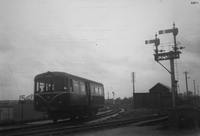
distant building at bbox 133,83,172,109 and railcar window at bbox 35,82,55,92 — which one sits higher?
railcar window at bbox 35,82,55,92

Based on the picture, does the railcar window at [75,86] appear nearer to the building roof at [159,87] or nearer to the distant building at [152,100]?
the distant building at [152,100]

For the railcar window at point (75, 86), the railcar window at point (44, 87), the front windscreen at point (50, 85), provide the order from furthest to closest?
the railcar window at point (75, 86) < the railcar window at point (44, 87) < the front windscreen at point (50, 85)

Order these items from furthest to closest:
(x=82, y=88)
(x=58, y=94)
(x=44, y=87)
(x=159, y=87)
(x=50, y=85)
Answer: (x=159, y=87) → (x=82, y=88) → (x=44, y=87) → (x=50, y=85) → (x=58, y=94)

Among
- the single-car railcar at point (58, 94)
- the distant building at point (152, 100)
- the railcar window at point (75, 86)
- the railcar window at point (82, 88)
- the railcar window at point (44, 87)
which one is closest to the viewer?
the single-car railcar at point (58, 94)

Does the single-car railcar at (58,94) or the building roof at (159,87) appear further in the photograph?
the building roof at (159,87)

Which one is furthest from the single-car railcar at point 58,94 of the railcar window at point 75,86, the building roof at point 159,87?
the building roof at point 159,87

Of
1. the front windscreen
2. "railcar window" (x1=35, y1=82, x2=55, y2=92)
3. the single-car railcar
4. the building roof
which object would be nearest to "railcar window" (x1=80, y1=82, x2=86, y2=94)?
the single-car railcar

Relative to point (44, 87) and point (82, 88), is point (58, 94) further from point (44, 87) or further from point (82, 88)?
point (82, 88)

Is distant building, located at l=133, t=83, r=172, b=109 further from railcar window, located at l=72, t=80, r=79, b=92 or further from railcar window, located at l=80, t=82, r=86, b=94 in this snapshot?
railcar window, located at l=72, t=80, r=79, b=92

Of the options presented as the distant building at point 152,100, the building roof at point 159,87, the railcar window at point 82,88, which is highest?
the building roof at point 159,87

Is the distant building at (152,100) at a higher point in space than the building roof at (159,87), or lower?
lower

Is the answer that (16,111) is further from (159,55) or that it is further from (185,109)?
(159,55)

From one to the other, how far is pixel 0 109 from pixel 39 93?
570 cm

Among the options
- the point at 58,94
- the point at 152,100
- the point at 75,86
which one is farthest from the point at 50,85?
the point at 152,100
